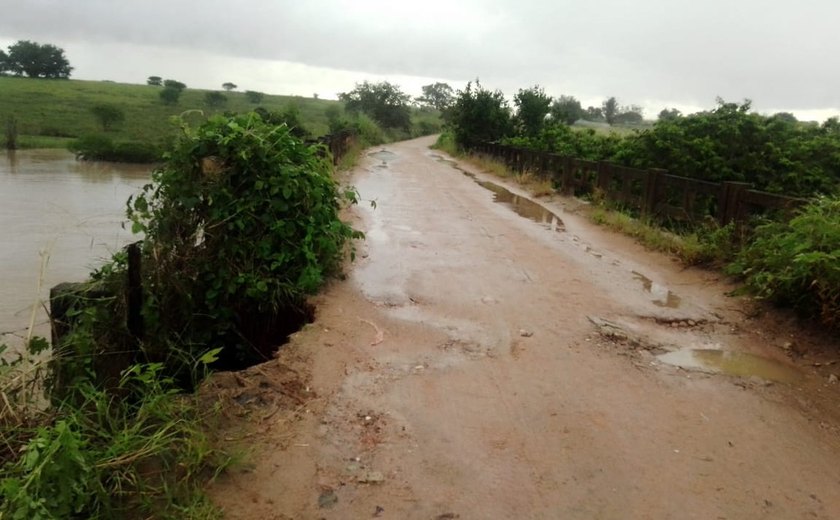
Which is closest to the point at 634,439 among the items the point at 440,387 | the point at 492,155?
the point at 440,387

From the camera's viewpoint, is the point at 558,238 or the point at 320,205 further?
the point at 558,238

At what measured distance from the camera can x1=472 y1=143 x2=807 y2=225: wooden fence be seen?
30.4 feet

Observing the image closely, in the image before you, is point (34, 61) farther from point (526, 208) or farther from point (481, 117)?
point (526, 208)

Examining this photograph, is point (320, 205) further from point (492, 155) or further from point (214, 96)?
point (214, 96)

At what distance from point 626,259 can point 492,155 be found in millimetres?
19703

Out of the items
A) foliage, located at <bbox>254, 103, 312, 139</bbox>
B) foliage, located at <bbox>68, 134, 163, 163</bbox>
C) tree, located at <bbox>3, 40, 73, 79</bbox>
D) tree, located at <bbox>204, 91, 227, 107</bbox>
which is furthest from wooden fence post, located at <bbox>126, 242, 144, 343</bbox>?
tree, located at <bbox>3, 40, 73, 79</bbox>

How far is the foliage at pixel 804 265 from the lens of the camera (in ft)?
19.8

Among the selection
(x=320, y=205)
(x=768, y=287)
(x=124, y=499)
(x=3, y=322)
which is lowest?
(x=3, y=322)

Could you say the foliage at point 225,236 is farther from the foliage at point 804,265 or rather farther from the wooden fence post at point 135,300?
the foliage at point 804,265

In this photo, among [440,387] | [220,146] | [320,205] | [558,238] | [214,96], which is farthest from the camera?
[214,96]

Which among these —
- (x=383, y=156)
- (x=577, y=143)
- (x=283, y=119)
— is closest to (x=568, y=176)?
(x=577, y=143)

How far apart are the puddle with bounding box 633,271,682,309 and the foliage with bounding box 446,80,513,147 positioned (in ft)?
84.3

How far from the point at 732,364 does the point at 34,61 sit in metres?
88.1

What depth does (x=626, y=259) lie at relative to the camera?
9.82 meters
